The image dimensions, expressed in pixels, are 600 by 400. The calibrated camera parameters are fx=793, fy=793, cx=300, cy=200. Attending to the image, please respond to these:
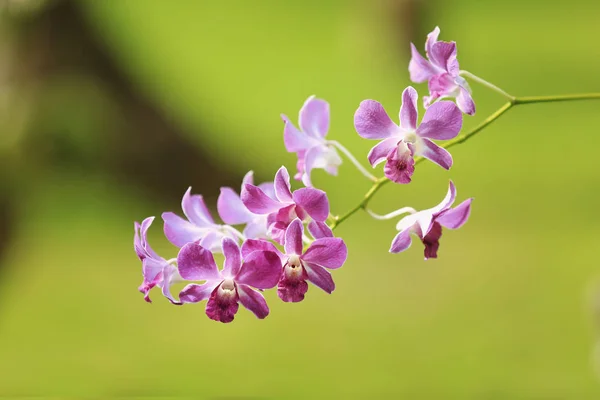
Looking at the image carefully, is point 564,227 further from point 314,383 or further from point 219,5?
point 219,5

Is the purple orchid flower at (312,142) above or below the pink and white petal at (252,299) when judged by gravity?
above

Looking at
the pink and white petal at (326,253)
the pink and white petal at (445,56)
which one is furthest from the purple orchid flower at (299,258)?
the pink and white petal at (445,56)

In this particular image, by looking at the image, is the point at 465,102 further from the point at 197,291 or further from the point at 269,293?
the point at 269,293

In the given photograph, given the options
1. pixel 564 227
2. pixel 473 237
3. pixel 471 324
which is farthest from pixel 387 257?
pixel 564 227

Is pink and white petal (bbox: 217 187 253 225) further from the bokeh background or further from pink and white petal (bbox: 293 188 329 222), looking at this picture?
the bokeh background

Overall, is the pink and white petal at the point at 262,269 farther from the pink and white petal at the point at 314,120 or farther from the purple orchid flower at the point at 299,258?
the pink and white petal at the point at 314,120

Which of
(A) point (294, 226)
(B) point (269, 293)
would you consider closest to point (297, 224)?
(A) point (294, 226)
